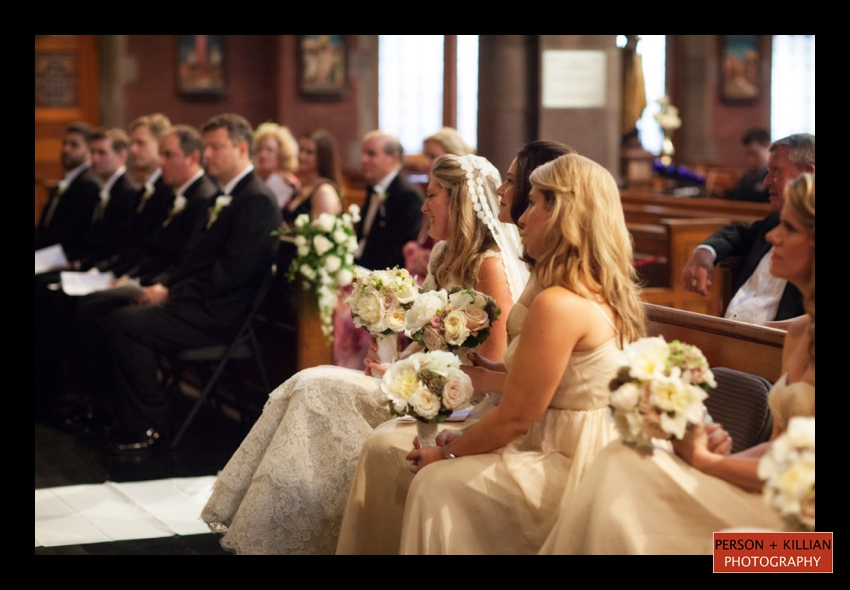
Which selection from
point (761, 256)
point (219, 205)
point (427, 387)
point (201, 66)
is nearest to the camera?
point (427, 387)

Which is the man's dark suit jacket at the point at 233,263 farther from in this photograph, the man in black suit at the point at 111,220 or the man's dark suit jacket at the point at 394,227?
the man in black suit at the point at 111,220

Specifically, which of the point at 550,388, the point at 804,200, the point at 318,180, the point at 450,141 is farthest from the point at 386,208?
the point at 804,200

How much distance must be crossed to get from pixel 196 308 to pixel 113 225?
2.14 meters

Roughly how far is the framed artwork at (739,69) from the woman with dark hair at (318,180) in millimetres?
11607

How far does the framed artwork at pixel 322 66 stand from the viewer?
16203 millimetres

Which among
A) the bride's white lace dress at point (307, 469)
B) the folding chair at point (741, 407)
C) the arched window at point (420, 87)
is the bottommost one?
the bride's white lace dress at point (307, 469)

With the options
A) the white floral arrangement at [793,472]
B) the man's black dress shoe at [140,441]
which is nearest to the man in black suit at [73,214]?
the man's black dress shoe at [140,441]

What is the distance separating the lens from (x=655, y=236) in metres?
7.57

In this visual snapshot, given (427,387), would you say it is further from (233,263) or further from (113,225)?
(113,225)

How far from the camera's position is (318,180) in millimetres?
7902

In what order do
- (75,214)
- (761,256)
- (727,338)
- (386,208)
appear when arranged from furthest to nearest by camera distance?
(75,214) < (386,208) < (761,256) < (727,338)

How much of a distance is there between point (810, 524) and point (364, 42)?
1486 centimetres

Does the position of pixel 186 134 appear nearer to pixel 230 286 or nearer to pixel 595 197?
pixel 230 286

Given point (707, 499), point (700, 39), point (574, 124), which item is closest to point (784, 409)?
point (707, 499)
